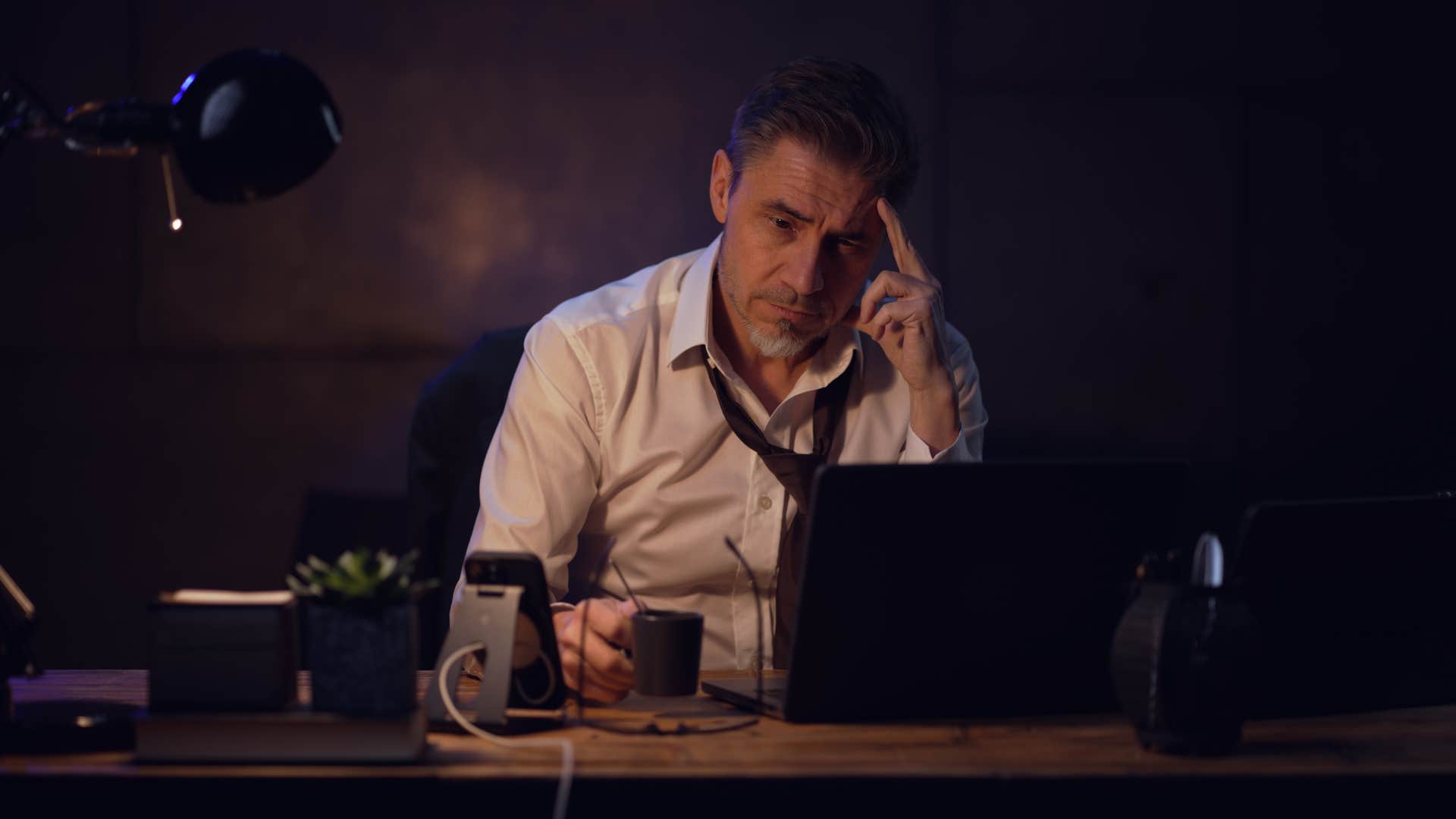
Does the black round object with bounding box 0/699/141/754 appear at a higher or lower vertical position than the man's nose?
lower

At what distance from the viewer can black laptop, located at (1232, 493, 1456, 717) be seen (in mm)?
1386

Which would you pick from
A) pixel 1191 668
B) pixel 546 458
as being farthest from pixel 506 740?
pixel 546 458

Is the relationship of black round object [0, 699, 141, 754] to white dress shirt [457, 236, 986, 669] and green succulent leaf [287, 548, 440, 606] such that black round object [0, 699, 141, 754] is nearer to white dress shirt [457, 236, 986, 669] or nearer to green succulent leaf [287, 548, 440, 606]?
green succulent leaf [287, 548, 440, 606]

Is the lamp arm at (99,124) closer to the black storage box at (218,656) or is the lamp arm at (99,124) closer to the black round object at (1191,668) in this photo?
the black storage box at (218,656)

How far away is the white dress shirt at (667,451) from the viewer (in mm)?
2107

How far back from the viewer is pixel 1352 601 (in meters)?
1.44

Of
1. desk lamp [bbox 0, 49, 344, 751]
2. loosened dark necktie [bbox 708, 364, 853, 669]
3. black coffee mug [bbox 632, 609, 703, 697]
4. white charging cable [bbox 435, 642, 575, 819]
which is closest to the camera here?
white charging cable [bbox 435, 642, 575, 819]

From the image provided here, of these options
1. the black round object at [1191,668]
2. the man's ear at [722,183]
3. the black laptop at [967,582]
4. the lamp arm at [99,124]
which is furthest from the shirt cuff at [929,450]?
the lamp arm at [99,124]

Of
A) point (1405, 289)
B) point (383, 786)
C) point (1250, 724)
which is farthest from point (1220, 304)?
point (383, 786)

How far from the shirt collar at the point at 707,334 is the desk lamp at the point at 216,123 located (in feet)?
2.86

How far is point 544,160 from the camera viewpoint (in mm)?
3109

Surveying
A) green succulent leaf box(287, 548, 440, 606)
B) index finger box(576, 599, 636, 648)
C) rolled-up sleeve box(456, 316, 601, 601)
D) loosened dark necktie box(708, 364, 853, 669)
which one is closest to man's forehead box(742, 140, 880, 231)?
loosened dark necktie box(708, 364, 853, 669)

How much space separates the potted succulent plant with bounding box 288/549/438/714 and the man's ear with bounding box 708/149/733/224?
1.14 m

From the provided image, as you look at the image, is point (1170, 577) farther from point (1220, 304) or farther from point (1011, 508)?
point (1220, 304)
